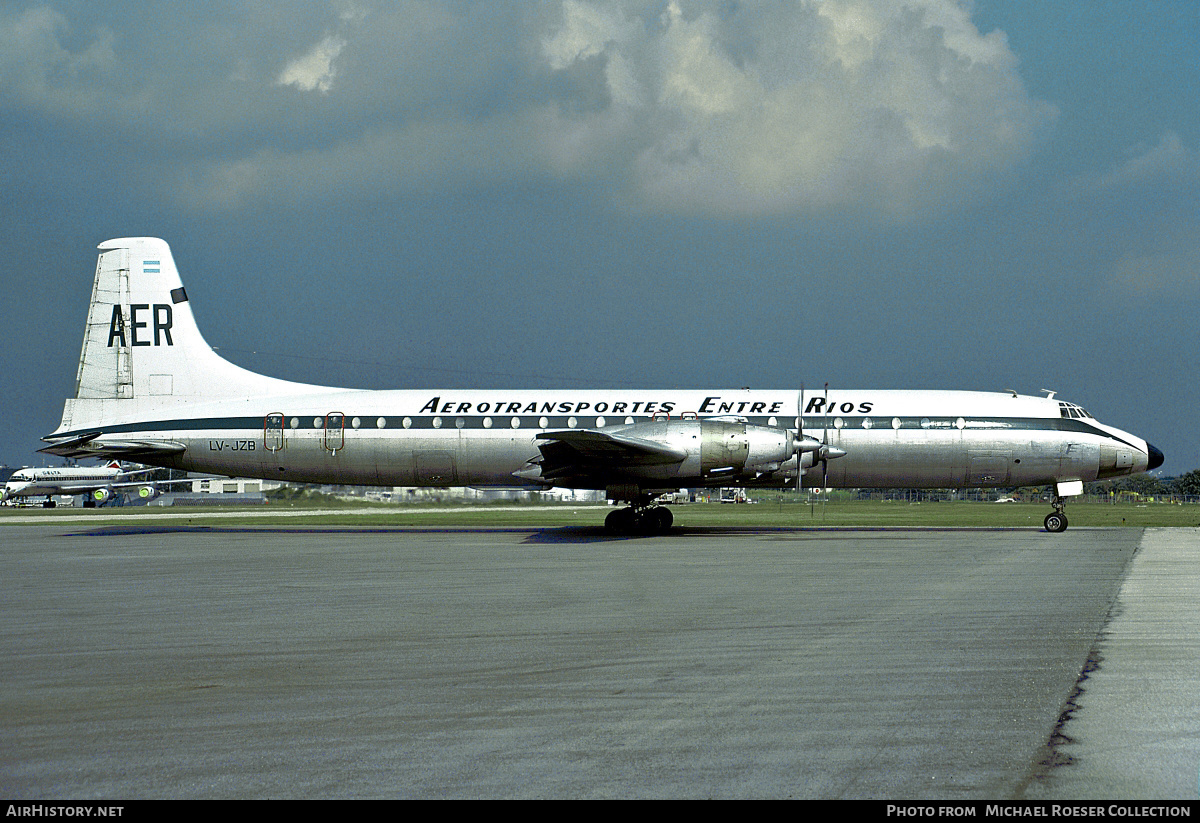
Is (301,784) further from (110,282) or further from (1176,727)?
(110,282)

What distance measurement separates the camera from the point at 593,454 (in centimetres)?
2717

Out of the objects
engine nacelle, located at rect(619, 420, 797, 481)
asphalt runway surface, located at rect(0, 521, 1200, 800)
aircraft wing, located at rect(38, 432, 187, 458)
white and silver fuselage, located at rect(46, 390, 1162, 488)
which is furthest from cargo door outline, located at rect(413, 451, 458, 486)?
asphalt runway surface, located at rect(0, 521, 1200, 800)

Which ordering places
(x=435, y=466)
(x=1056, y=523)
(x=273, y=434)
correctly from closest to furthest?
(x=435, y=466) < (x=273, y=434) < (x=1056, y=523)

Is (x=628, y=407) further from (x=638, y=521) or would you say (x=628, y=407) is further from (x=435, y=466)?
(x=435, y=466)

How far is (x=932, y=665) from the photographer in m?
8.78

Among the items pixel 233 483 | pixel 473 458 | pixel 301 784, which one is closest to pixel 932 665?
pixel 301 784

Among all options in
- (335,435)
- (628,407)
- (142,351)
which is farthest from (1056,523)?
(142,351)

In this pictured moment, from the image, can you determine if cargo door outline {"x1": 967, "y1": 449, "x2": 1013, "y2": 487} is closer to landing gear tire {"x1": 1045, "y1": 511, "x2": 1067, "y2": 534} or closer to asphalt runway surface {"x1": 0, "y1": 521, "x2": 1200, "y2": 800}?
landing gear tire {"x1": 1045, "y1": 511, "x2": 1067, "y2": 534}

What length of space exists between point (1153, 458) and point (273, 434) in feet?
85.5

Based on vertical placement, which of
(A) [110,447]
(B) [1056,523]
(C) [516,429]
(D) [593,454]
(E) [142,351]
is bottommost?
(B) [1056,523]

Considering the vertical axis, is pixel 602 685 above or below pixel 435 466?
below

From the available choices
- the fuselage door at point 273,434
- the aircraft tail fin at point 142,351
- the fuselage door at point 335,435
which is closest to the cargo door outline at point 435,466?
the fuselage door at point 335,435

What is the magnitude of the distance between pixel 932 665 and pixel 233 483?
97.0 meters

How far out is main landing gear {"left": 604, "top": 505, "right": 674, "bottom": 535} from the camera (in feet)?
96.8
